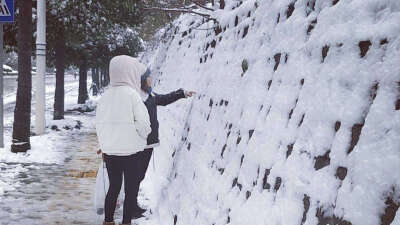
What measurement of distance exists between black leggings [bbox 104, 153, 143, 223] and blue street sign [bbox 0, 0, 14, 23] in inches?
213

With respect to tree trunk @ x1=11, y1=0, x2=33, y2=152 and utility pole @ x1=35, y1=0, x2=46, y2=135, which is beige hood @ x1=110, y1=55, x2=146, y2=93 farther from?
utility pole @ x1=35, y1=0, x2=46, y2=135

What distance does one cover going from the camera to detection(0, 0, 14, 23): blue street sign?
8.31 m

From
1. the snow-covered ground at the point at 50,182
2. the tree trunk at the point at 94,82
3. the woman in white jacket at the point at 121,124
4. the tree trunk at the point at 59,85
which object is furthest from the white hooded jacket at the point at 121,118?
the tree trunk at the point at 94,82

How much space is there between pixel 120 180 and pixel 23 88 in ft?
18.0

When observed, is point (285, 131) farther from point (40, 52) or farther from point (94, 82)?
point (94, 82)

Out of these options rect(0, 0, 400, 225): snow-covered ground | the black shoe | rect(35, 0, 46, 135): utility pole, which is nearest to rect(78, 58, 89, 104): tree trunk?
rect(35, 0, 46, 135): utility pole

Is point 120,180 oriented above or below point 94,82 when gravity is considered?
below

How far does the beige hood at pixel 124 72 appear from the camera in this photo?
4266 millimetres

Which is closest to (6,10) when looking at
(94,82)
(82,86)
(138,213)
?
(138,213)

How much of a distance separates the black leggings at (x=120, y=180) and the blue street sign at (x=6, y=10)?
5.42 m

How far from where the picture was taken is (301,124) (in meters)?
2.57

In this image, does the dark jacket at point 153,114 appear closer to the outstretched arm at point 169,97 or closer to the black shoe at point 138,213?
the outstretched arm at point 169,97

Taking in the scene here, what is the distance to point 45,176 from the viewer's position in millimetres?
7289

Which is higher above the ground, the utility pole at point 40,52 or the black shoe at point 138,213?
the utility pole at point 40,52
